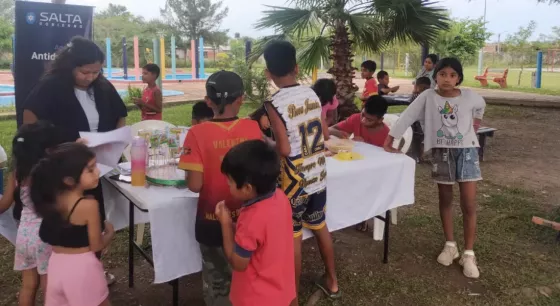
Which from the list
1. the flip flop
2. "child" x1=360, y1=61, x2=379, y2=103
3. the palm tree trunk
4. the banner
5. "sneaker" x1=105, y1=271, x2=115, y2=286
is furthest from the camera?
"child" x1=360, y1=61, x2=379, y2=103

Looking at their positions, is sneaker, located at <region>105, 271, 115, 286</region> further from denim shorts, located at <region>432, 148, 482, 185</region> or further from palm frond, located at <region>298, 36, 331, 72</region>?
Answer: palm frond, located at <region>298, 36, 331, 72</region>

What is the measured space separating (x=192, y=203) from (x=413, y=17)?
19.3ft

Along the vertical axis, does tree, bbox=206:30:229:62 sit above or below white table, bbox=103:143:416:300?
above

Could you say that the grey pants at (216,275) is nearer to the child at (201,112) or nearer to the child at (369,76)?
the child at (201,112)

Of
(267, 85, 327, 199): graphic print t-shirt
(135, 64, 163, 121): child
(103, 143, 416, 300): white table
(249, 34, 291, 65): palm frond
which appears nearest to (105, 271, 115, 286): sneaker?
(103, 143, 416, 300): white table

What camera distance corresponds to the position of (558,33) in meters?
39.0

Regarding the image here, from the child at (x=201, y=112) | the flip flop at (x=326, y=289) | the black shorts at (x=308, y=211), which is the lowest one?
the flip flop at (x=326, y=289)

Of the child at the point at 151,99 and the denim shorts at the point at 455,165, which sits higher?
the child at the point at 151,99

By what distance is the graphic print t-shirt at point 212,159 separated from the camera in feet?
6.13

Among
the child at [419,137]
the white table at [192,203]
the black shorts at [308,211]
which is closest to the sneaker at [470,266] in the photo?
the white table at [192,203]

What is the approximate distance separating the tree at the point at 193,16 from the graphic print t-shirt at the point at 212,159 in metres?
49.7

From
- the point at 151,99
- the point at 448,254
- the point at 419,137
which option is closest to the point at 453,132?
the point at 448,254

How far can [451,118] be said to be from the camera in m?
3.00

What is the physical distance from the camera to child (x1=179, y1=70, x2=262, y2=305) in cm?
187
